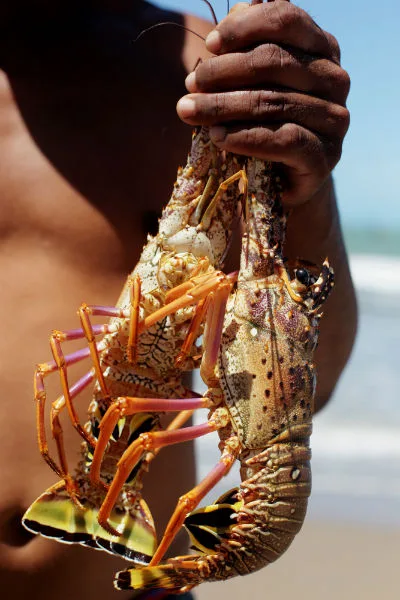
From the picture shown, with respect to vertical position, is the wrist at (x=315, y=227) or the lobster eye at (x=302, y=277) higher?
the wrist at (x=315, y=227)

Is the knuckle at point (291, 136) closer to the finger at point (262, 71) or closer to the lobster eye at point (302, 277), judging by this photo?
the finger at point (262, 71)

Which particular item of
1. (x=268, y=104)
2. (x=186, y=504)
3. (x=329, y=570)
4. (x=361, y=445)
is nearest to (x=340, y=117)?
(x=268, y=104)

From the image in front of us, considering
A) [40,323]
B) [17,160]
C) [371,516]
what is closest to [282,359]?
[40,323]

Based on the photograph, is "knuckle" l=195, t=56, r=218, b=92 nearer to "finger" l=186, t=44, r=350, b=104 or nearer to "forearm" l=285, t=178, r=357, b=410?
"finger" l=186, t=44, r=350, b=104

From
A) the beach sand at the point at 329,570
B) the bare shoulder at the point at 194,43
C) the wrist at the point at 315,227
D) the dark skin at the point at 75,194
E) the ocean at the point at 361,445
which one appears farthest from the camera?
the ocean at the point at 361,445

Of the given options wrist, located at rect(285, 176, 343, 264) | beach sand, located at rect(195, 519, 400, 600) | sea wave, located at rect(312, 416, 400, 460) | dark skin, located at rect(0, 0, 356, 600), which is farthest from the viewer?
sea wave, located at rect(312, 416, 400, 460)

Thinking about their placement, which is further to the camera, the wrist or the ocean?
the ocean

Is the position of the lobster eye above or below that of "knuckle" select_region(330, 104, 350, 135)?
below

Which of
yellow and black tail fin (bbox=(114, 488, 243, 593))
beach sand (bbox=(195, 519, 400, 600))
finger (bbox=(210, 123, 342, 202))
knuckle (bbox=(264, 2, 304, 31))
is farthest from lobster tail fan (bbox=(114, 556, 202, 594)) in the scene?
beach sand (bbox=(195, 519, 400, 600))

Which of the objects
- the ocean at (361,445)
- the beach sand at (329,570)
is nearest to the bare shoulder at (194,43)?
the ocean at (361,445)
